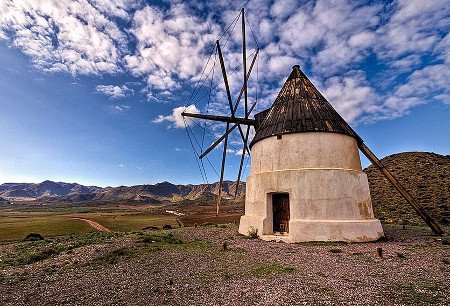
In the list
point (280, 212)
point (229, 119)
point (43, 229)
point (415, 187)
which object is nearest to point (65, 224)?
point (43, 229)

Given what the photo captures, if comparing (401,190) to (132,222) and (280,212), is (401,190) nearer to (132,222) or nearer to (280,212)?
(280,212)

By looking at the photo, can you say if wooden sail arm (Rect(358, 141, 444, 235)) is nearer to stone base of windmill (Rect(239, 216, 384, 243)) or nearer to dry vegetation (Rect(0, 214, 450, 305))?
dry vegetation (Rect(0, 214, 450, 305))

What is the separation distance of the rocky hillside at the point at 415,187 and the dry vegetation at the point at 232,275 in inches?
636

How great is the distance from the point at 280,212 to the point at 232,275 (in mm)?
8205

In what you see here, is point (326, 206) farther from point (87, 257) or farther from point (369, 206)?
point (87, 257)

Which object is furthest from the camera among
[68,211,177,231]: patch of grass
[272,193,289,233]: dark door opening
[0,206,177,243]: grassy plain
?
[68,211,177,231]: patch of grass

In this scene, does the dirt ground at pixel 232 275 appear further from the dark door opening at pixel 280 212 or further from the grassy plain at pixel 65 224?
the grassy plain at pixel 65 224

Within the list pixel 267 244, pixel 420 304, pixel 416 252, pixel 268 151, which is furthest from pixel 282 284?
pixel 268 151

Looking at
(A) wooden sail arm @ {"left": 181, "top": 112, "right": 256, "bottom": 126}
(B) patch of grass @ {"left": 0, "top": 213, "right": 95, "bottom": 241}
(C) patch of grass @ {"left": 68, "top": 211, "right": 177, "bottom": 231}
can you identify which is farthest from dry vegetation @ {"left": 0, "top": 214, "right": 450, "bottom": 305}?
(C) patch of grass @ {"left": 68, "top": 211, "right": 177, "bottom": 231}

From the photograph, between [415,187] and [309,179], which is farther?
[415,187]

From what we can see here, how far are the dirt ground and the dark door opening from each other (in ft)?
8.73

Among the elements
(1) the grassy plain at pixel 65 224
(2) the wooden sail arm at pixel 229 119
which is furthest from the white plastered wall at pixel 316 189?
(1) the grassy plain at pixel 65 224

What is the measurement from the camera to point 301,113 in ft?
55.2

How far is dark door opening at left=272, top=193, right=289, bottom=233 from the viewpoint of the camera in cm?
1595
